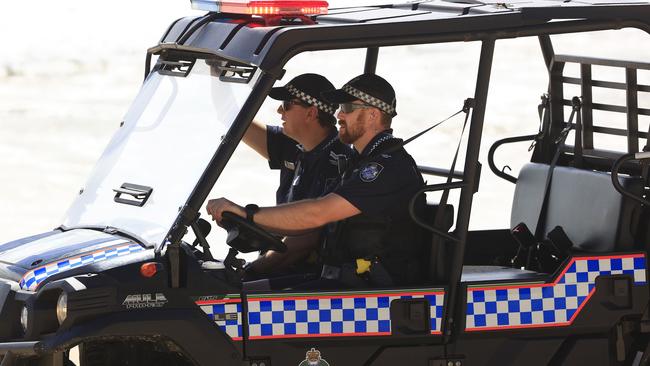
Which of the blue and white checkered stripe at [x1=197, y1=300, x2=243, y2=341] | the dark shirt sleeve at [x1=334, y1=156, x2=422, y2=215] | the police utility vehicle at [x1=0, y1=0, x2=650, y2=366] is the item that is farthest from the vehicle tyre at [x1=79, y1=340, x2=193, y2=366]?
the dark shirt sleeve at [x1=334, y1=156, x2=422, y2=215]

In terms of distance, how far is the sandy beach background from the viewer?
14.1 m

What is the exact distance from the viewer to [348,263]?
19.5ft

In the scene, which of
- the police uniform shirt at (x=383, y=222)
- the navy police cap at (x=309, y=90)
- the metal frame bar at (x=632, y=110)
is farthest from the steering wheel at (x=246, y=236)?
the metal frame bar at (x=632, y=110)

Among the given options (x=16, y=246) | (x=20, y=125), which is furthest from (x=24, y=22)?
(x=16, y=246)

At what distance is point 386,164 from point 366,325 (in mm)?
642

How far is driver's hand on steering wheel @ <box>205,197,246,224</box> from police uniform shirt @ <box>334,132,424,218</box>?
40cm

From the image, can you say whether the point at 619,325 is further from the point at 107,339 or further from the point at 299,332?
the point at 107,339

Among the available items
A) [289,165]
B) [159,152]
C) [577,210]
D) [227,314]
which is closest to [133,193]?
[159,152]

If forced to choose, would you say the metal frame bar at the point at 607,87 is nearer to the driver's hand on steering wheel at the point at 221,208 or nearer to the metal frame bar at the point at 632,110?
the metal frame bar at the point at 632,110

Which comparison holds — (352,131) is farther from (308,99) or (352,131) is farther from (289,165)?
(289,165)

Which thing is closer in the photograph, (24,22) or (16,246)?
(16,246)

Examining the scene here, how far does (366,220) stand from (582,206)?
3.27 feet

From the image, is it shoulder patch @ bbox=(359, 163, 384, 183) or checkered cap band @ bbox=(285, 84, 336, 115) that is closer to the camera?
shoulder patch @ bbox=(359, 163, 384, 183)

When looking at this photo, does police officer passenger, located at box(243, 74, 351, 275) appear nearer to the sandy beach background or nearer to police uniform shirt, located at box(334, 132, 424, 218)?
police uniform shirt, located at box(334, 132, 424, 218)
